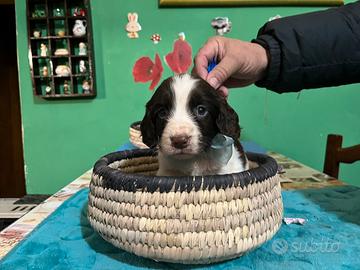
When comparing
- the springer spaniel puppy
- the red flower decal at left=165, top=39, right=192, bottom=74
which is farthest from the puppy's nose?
the red flower decal at left=165, top=39, right=192, bottom=74

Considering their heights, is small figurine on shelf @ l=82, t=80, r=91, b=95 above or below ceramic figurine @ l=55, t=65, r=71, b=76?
below

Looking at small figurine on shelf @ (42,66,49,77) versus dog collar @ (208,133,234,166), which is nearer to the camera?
dog collar @ (208,133,234,166)

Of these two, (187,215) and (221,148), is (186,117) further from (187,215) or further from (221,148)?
(187,215)

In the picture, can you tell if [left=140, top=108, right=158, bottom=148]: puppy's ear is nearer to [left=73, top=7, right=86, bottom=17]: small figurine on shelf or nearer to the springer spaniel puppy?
the springer spaniel puppy

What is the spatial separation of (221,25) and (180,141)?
1933 millimetres

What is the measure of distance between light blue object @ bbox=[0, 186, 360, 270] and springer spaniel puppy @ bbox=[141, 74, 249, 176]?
27 cm

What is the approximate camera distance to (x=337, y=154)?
180cm

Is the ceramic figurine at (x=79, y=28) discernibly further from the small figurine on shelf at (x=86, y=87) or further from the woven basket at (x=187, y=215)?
the woven basket at (x=187, y=215)

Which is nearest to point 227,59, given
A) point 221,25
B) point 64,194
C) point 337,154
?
point 64,194

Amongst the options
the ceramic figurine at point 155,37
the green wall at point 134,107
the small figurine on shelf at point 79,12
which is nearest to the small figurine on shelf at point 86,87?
the green wall at point 134,107

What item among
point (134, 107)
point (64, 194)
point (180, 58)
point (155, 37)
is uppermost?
point (155, 37)

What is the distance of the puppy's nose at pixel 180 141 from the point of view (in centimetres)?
90

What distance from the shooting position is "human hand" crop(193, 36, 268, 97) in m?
1.01

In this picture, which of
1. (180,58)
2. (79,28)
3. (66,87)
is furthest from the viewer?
(66,87)
